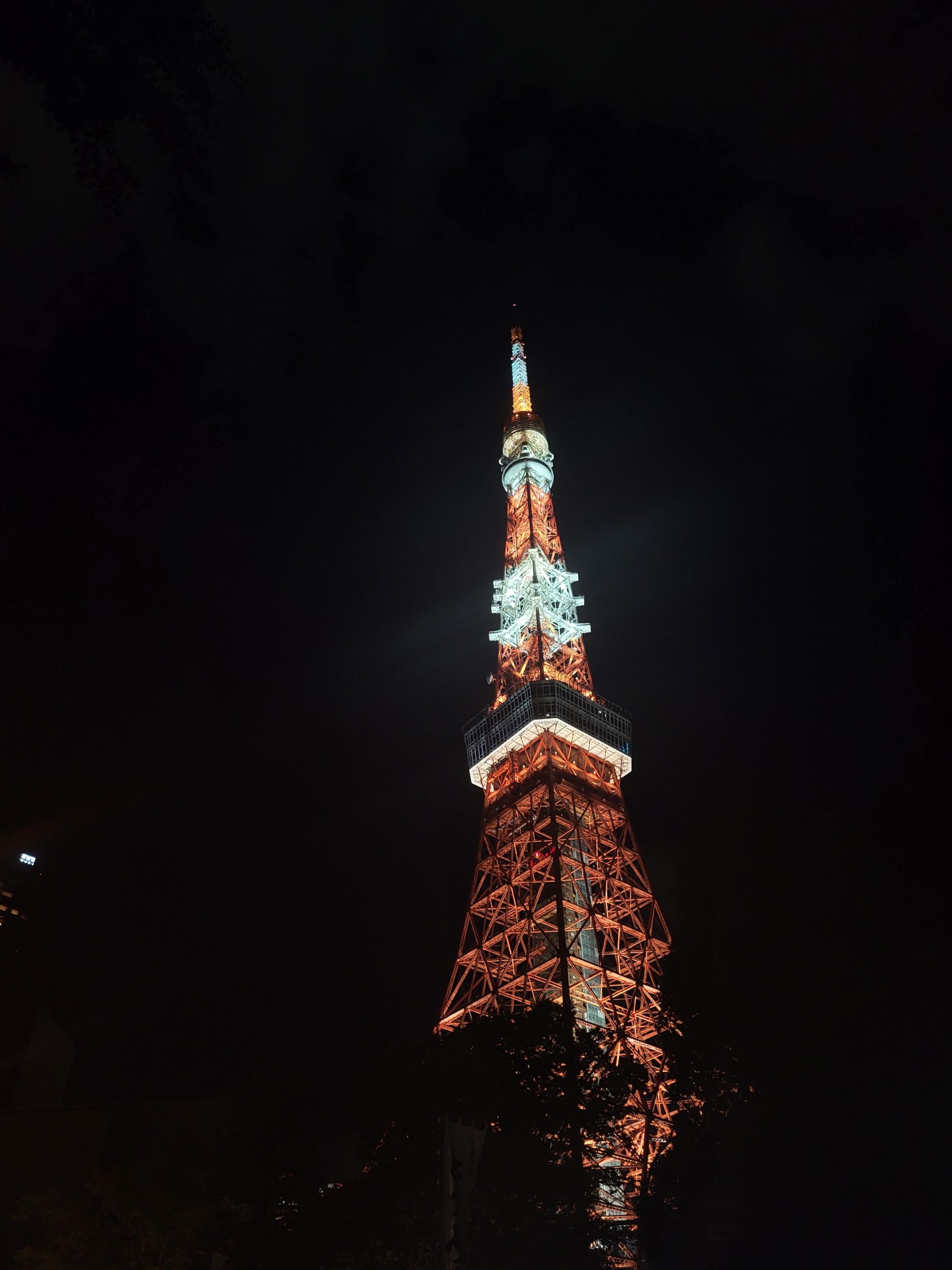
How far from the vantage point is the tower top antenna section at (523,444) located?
4916cm

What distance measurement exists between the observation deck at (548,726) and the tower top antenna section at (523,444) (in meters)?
16.4

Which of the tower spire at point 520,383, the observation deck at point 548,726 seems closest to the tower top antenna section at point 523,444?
the tower spire at point 520,383

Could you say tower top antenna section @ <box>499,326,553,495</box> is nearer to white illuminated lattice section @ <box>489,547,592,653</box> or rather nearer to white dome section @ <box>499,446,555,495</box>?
white dome section @ <box>499,446,555,495</box>

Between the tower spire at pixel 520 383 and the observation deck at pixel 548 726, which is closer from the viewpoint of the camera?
the observation deck at pixel 548 726

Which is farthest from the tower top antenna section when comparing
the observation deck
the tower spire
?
the observation deck

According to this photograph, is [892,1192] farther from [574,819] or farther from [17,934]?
[17,934]

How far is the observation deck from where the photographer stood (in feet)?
117

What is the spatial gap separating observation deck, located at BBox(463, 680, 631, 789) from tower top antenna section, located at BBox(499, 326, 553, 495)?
1638 cm

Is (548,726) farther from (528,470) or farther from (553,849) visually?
(528,470)

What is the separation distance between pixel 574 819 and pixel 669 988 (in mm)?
15207

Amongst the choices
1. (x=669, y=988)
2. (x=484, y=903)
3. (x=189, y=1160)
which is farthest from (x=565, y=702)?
(x=189, y=1160)

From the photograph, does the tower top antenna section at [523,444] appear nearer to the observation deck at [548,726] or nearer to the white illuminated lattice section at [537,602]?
the white illuminated lattice section at [537,602]

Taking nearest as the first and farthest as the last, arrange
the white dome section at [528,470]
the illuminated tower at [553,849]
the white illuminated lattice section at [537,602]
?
the illuminated tower at [553,849] → the white illuminated lattice section at [537,602] → the white dome section at [528,470]

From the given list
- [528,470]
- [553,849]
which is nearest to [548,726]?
[553,849]
